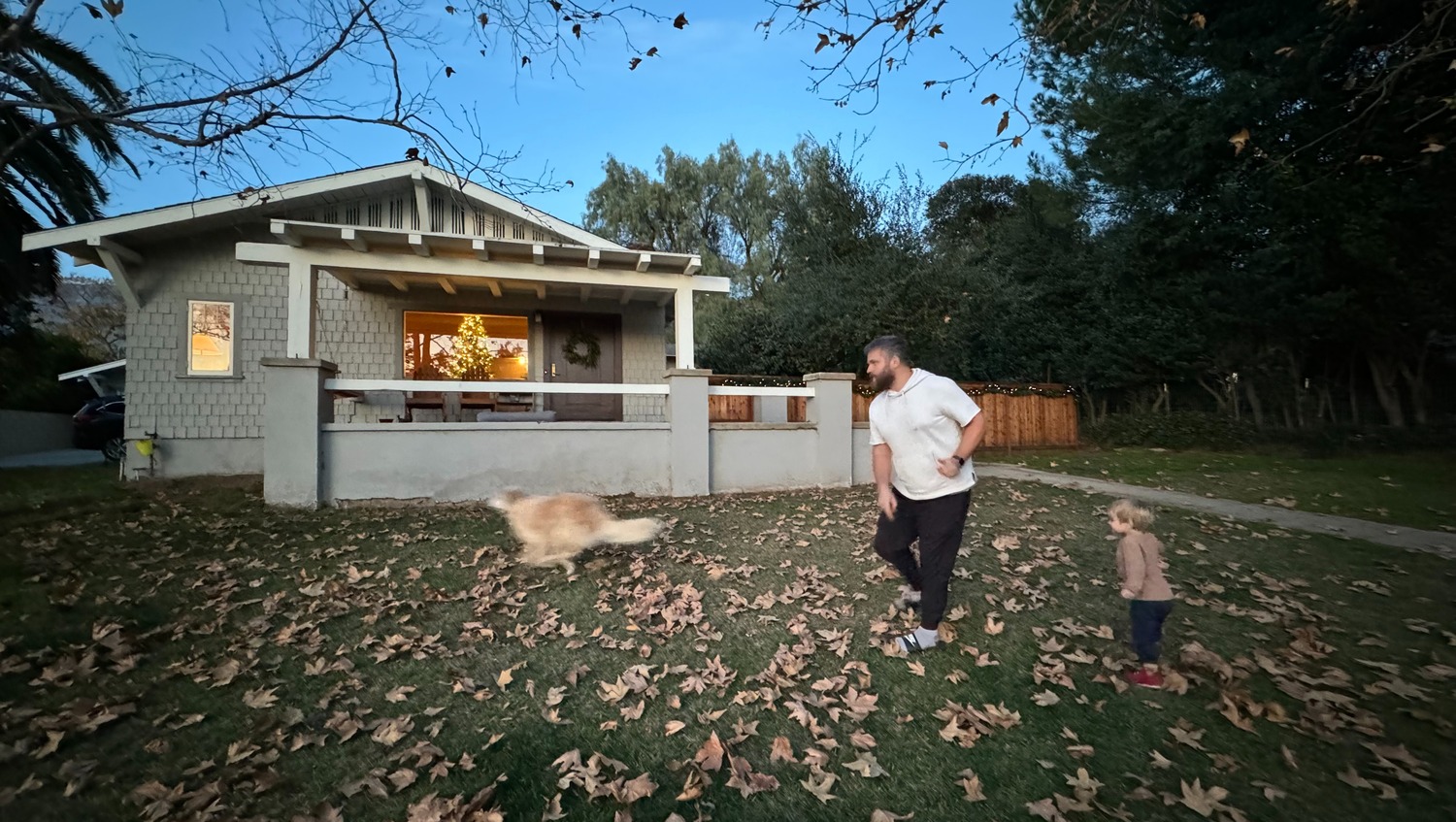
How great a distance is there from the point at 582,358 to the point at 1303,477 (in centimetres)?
1245

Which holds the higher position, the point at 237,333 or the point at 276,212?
the point at 276,212

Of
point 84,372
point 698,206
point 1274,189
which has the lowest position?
point 84,372

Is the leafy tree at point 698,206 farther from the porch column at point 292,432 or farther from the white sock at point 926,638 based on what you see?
the white sock at point 926,638

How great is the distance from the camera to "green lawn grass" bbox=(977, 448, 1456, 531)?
9.05m

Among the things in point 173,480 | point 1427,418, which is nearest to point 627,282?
point 173,480

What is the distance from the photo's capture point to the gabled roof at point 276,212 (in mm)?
9922

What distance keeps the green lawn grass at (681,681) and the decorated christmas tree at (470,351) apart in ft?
19.8

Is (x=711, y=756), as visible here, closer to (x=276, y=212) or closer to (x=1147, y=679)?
(x=1147, y=679)

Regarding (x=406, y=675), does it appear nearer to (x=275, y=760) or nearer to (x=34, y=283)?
(x=275, y=760)

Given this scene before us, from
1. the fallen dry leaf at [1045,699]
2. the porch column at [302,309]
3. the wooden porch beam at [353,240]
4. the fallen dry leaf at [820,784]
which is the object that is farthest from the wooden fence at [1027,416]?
the fallen dry leaf at [820,784]

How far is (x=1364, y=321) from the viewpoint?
14.8m

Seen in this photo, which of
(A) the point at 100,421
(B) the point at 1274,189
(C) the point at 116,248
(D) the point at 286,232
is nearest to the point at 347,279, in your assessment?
(D) the point at 286,232

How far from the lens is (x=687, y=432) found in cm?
957

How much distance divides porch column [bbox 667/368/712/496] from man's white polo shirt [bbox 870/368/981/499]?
18.2ft
